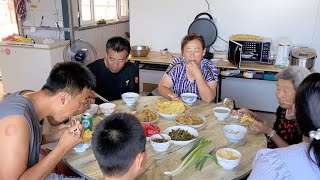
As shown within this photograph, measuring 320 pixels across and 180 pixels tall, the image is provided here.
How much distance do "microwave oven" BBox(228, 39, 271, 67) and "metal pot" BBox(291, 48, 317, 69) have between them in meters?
0.29

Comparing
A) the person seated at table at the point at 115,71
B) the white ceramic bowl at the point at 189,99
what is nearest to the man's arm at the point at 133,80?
the person seated at table at the point at 115,71

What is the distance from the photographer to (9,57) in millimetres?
4352

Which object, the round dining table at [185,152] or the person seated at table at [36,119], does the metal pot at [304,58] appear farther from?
the person seated at table at [36,119]

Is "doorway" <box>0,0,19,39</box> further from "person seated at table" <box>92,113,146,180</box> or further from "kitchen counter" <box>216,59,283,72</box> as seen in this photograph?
"person seated at table" <box>92,113,146,180</box>

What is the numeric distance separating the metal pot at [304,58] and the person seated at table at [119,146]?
2734mm

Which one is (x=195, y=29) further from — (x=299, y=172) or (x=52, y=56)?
(x=299, y=172)

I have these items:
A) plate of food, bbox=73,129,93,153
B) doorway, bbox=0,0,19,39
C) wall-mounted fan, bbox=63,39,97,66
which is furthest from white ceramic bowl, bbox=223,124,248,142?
doorway, bbox=0,0,19,39

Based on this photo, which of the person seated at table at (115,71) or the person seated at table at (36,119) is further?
the person seated at table at (115,71)

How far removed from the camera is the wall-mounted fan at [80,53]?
3072mm

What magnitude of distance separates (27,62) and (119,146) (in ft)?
12.5

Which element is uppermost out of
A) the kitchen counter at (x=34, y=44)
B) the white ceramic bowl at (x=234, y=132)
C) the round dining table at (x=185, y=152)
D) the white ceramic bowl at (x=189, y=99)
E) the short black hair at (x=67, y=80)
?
the short black hair at (x=67, y=80)

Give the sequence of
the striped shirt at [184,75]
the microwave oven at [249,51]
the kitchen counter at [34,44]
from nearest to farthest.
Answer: the striped shirt at [184,75], the microwave oven at [249,51], the kitchen counter at [34,44]

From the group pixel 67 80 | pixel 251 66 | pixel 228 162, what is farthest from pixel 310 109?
pixel 251 66

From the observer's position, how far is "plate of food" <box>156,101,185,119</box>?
1.97 metres
